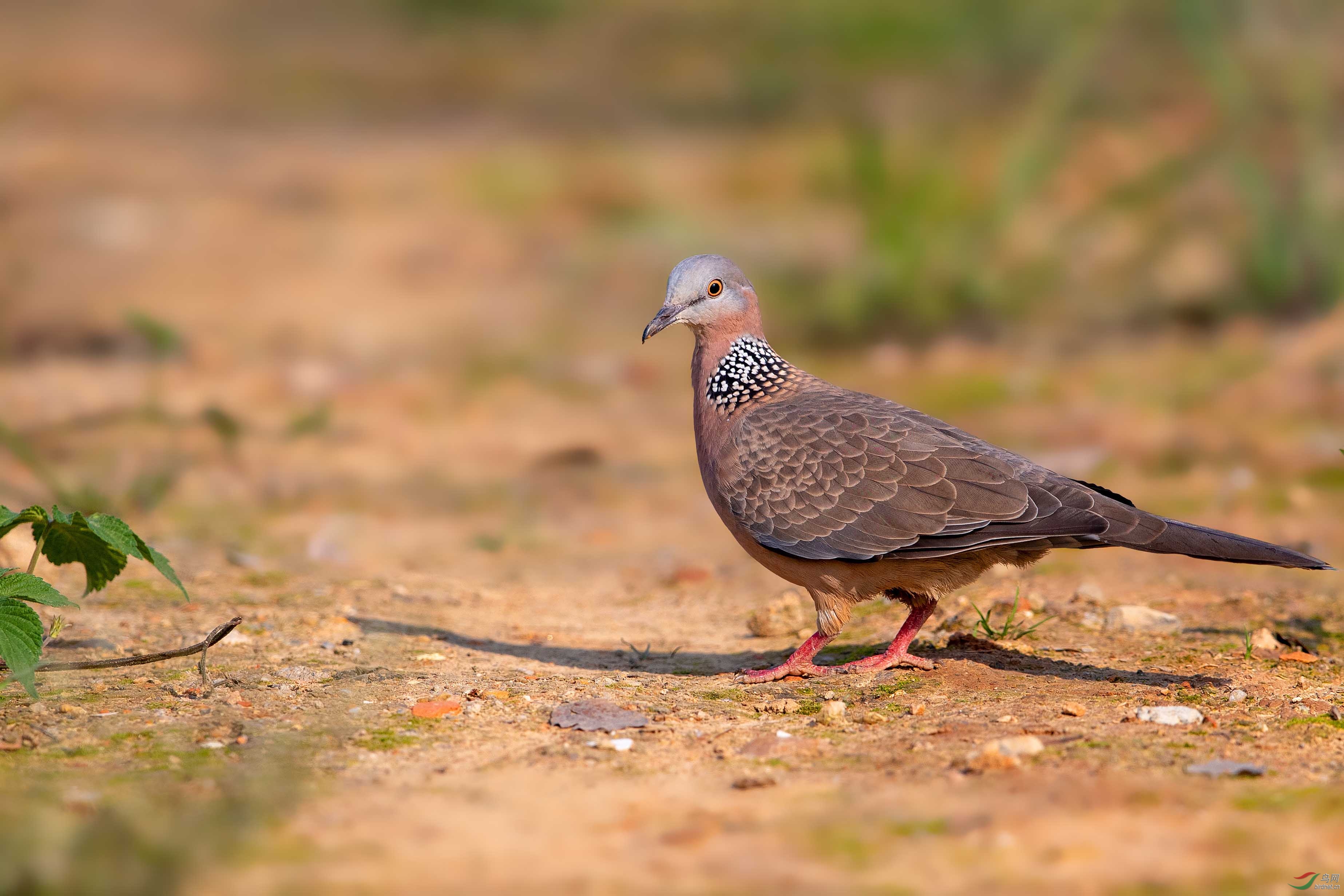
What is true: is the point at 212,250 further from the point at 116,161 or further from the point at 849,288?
the point at 849,288

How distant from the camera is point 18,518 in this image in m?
3.64

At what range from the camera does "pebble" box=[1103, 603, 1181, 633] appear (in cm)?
475

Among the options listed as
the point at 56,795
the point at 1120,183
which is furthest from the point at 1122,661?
the point at 1120,183

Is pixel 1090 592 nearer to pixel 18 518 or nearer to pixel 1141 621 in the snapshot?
pixel 1141 621

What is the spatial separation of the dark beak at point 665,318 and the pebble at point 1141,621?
77.0 inches

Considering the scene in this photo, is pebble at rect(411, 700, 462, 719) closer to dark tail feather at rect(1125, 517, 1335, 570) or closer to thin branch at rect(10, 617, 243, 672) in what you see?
thin branch at rect(10, 617, 243, 672)

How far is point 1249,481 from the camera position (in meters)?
6.79

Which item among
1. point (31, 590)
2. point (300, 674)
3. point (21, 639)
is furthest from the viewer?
point (300, 674)

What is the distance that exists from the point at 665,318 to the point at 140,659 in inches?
88.2

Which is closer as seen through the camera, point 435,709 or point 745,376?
point 435,709

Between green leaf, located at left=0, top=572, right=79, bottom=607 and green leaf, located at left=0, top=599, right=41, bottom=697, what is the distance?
2 cm

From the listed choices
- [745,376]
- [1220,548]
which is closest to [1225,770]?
[1220,548]

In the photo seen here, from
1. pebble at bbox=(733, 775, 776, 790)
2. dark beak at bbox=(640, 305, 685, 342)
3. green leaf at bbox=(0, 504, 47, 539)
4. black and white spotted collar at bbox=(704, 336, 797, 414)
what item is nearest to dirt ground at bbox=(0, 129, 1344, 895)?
pebble at bbox=(733, 775, 776, 790)

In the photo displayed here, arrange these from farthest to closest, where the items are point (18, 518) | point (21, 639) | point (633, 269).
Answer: point (633, 269)
point (18, 518)
point (21, 639)
